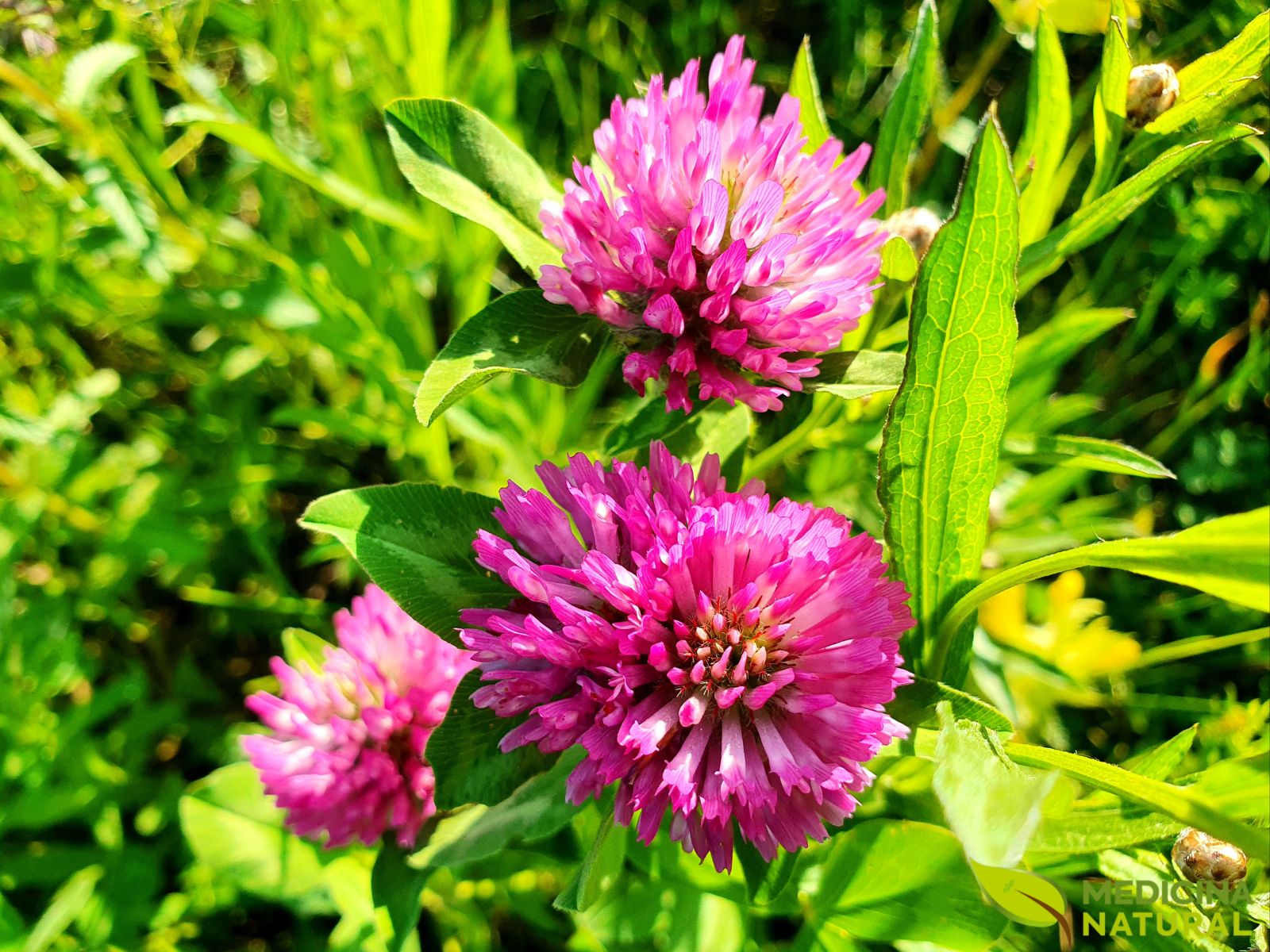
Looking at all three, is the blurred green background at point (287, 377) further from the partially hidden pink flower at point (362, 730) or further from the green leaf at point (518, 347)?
the green leaf at point (518, 347)

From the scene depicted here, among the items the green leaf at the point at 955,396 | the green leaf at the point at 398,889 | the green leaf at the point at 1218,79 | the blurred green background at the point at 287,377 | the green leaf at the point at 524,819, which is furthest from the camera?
the blurred green background at the point at 287,377

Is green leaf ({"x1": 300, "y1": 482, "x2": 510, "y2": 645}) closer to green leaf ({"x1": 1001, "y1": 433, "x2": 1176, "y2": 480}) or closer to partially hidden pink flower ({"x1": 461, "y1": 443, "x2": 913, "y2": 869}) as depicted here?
partially hidden pink flower ({"x1": 461, "y1": 443, "x2": 913, "y2": 869})

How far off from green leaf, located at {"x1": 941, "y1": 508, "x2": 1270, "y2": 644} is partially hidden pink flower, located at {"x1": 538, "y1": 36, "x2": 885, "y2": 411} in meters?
0.27

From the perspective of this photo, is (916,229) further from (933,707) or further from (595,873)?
(595,873)

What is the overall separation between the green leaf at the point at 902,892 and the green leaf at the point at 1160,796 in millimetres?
181

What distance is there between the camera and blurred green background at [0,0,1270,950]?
4.47 ft

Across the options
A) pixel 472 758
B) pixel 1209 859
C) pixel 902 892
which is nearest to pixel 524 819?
pixel 472 758

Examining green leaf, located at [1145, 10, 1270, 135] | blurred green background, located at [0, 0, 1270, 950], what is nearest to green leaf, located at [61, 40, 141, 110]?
blurred green background, located at [0, 0, 1270, 950]

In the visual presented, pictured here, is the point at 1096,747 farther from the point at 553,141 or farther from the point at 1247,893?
the point at 553,141

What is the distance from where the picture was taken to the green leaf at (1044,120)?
2.96 ft

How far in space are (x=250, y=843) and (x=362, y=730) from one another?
344 millimetres

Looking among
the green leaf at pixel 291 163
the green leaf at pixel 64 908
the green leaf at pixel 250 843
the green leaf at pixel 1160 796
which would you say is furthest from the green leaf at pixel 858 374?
the green leaf at pixel 64 908

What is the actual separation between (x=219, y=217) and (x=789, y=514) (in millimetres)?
1275

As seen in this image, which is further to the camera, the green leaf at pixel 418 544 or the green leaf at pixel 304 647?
the green leaf at pixel 304 647
